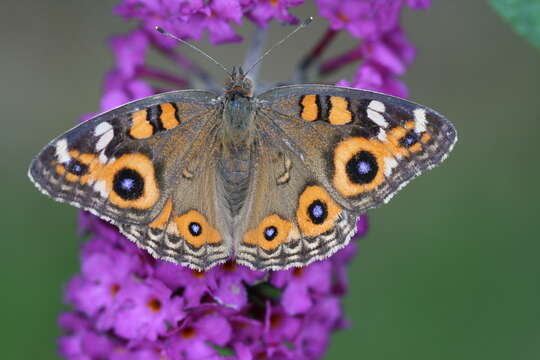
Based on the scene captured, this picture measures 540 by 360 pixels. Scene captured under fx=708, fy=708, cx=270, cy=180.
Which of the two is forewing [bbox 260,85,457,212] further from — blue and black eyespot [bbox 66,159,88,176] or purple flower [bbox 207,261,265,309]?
blue and black eyespot [bbox 66,159,88,176]

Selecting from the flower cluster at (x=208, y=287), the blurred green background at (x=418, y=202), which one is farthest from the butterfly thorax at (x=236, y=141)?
the blurred green background at (x=418, y=202)

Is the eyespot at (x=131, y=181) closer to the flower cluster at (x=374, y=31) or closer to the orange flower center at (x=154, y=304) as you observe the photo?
the orange flower center at (x=154, y=304)

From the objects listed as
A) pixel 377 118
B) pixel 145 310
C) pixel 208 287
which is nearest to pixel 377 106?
pixel 377 118

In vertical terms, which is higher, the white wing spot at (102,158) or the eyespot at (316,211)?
the white wing spot at (102,158)

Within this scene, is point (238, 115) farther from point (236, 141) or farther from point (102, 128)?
point (102, 128)

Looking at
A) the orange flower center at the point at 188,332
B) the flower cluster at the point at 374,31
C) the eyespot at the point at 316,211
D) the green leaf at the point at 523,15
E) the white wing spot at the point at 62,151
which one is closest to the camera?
the green leaf at the point at 523,15

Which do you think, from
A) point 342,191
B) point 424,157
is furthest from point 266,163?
point 424,157

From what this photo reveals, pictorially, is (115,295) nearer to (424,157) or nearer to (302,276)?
(302,276)

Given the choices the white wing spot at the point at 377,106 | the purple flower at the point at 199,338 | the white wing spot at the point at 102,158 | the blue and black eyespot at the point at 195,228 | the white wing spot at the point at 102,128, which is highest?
the white wing spot at the point at 377,106
